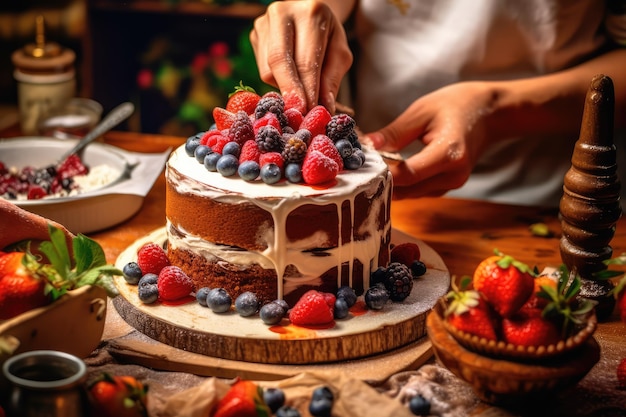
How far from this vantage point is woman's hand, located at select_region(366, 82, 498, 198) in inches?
92.1

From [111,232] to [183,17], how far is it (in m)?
2.33

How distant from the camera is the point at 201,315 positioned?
6.08ft

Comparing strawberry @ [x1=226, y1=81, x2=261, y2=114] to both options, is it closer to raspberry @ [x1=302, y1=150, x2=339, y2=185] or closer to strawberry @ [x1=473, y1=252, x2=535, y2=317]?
raspberry @ [x1=302, y1=150, x2=339, y2=185]

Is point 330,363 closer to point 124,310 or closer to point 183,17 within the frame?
point 124,310

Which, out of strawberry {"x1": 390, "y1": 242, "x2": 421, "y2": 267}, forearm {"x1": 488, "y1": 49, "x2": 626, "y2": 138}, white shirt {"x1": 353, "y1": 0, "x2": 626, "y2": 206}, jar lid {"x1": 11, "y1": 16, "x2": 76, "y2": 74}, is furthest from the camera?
jar lid {"x1": 11, "y1": 16, "x2": 76, "y2": 74}

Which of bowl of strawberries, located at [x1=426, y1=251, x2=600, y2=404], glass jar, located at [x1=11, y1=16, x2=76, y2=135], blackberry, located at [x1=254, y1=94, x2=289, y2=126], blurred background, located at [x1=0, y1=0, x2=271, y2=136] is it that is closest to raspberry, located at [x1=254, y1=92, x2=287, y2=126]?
blackberry, located at [x1=254, y1=94, x2=289, y2=126]

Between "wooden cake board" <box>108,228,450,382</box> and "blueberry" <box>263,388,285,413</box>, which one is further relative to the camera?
"wooden cake board" <box>108,228,450,382</box>

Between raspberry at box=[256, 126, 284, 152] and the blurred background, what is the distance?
2.40 m

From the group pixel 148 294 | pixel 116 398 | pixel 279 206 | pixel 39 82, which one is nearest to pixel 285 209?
pixel 279 206

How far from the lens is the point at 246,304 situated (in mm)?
1839

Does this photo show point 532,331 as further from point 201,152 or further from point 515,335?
point 201,152

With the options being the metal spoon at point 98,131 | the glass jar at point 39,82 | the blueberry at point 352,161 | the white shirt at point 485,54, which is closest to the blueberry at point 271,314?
the blueberry at point 352,161

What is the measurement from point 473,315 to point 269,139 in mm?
598

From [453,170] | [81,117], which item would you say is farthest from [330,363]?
[81,117]
